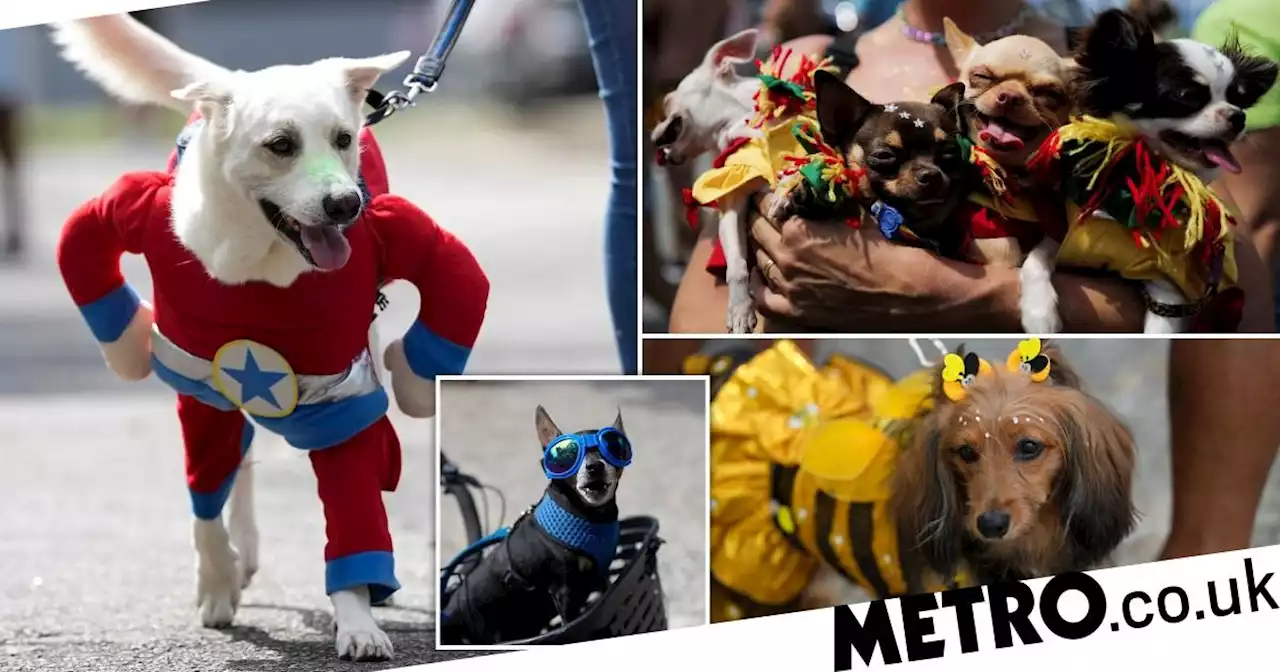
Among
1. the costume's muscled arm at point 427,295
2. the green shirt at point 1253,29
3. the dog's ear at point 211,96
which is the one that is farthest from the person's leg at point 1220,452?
the dog's ear at point 211,96

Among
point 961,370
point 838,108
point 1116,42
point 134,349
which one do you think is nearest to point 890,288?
point 961,370

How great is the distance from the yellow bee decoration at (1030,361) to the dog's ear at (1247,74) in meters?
0.50

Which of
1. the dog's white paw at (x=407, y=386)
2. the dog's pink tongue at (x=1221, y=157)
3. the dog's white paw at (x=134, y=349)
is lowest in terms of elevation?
the dog's white paw at (x=407, y=386)

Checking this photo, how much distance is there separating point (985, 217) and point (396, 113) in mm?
977

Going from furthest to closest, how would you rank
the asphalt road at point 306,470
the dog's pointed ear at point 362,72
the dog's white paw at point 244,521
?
the dog's white paw at point 244,521
the asphalt road at point 306,470
the dog's pointed ear at point 362,72

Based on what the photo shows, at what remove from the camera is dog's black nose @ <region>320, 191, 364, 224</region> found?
1.99 meters

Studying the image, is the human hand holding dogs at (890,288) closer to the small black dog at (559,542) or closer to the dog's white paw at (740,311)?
the dog's white paw at (740,311)

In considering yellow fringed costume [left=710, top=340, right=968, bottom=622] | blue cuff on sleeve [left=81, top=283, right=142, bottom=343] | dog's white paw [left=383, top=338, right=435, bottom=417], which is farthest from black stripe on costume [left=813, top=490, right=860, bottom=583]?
blue cuff on sleeve [left=81, top=283, right=142, bottom=343]

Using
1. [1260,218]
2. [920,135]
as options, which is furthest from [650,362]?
Result: [1260,218]

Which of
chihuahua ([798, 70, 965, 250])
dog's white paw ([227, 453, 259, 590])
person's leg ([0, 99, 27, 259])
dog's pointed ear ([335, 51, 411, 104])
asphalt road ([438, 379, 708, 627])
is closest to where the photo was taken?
dog's pointed ear ([335, 51, 411, 104])

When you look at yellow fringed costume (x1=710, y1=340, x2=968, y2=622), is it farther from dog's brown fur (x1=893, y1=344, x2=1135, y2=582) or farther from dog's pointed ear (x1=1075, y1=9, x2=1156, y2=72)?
dog's pointed ear (x1=1075, y1=9, x2=1156, y2=72)

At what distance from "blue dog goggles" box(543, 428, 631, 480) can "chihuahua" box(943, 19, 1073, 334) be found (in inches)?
24.9

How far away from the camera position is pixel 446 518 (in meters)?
2.36

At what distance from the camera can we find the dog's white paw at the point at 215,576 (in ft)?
7.97
